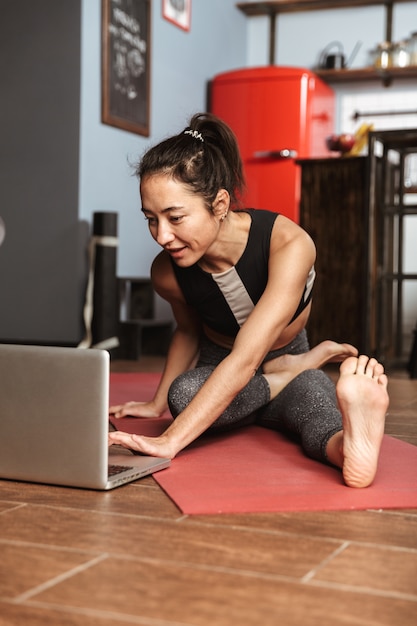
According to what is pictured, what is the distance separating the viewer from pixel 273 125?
5.25 metres

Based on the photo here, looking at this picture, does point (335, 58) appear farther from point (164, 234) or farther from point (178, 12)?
point (164, 234)

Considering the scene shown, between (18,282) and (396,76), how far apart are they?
10.1 feet

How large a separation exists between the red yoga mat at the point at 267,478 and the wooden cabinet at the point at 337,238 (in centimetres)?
197

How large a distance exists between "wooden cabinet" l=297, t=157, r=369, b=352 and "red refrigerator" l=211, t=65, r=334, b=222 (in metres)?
1.11

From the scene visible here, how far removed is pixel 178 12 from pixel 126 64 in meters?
0.81

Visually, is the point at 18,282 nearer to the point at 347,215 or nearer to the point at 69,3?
the point at 69,3

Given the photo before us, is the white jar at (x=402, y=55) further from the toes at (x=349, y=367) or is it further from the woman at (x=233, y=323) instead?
the toes at (x=349, y=367)

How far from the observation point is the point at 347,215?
3982mm

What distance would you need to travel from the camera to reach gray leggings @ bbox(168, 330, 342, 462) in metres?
1.75

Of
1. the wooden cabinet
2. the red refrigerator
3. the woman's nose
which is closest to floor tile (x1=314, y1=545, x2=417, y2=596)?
the woman's nose

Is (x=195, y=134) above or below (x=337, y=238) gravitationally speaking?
above

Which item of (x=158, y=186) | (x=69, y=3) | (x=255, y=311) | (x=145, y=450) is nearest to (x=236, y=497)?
(x=145, y=450)

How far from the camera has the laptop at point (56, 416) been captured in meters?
1.41

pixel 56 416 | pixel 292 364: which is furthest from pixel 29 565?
pixel 292 364
